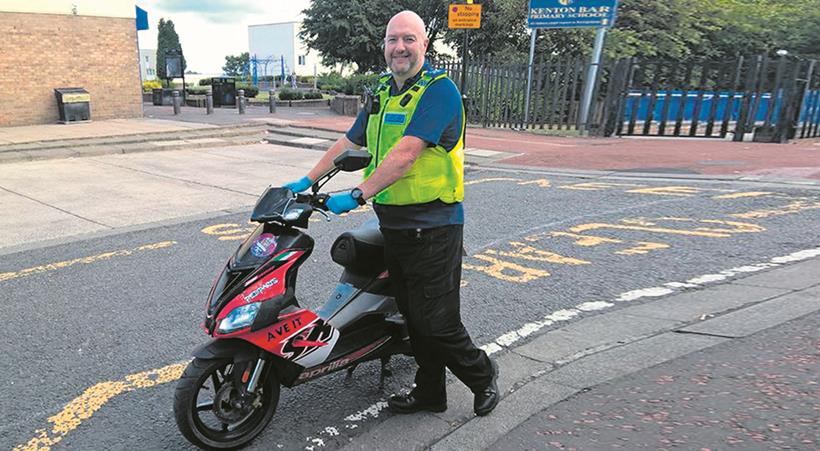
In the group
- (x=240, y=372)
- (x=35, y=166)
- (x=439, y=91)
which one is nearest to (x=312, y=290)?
(x=240, y=372)

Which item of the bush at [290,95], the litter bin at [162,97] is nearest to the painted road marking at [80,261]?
the bush at [290,95]

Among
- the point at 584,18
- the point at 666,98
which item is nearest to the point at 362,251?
the point at 666,98

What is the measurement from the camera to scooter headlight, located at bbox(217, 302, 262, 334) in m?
2.55

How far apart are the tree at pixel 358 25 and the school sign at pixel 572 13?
1151 cm

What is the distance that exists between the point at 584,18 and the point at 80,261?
13923 mm

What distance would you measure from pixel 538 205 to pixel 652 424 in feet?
16.9

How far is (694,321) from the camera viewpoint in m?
3.98

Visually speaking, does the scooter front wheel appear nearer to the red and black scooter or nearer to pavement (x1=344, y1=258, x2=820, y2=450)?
the red and black scooter

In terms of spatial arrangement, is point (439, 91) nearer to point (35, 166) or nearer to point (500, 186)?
point (500, 186)

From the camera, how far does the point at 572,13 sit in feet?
52.4

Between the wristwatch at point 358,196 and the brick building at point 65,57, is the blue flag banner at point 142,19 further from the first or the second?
the wristwatch at point 358,196

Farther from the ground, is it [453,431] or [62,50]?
[62,50]

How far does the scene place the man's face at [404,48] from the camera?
2.68 metres

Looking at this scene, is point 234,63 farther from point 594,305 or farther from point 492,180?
point 594,305
